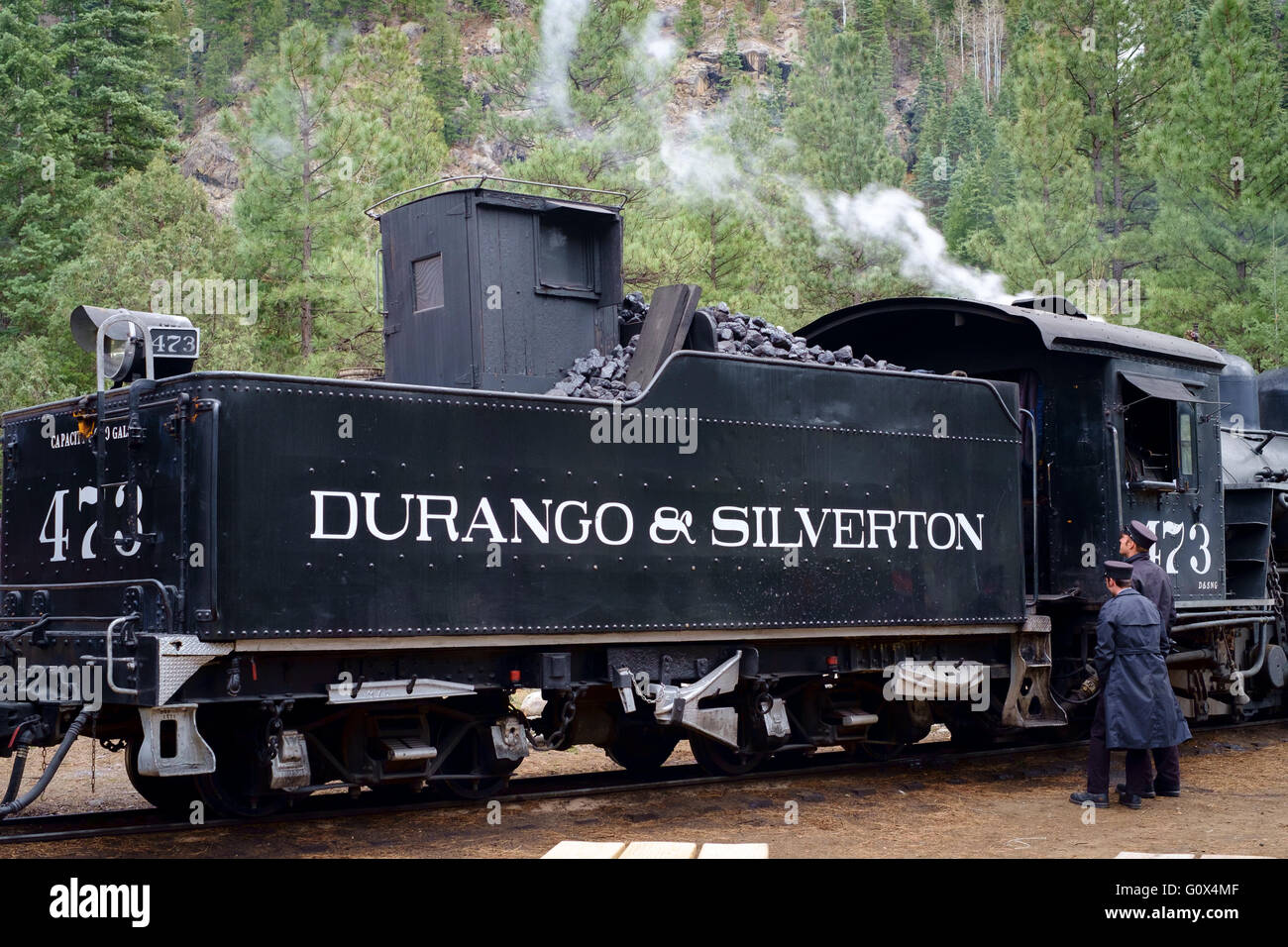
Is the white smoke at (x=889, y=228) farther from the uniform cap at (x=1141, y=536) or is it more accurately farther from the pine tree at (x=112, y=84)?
the pine tree at (x=112, y=84)

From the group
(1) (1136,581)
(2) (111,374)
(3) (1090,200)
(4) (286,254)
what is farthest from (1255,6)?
(2) (111,374)

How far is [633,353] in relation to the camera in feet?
28.6

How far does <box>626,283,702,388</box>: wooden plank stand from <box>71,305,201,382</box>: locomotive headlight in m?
2.59

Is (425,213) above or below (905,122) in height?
below

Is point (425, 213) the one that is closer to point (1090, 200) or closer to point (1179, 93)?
point (1179, 93)

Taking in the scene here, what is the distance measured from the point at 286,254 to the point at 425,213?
13.3 metres

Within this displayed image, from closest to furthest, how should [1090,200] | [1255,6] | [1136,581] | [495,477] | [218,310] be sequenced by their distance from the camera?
1. [495,477]
2. [1136,581]
3. [218,310]
4. [1090,200]
5. [1255,6]

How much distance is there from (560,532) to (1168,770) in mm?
4237

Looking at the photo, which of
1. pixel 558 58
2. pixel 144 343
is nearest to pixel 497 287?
pixel 144 343

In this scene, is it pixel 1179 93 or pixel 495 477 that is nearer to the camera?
pixel 495 477

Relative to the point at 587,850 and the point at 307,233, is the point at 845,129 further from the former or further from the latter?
the point at 587,850

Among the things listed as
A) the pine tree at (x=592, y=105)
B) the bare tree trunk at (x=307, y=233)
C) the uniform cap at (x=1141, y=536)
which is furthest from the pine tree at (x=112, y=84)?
the uniform cap at (x=1141, y=536)

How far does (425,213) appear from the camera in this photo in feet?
29.0
